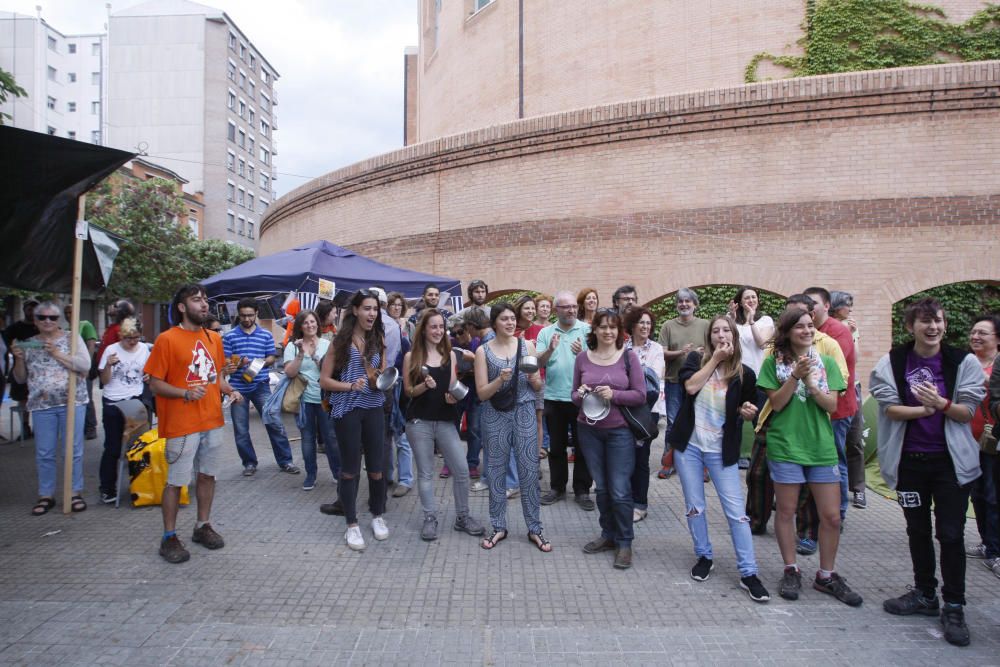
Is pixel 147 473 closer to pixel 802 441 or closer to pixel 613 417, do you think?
pixel 613 417

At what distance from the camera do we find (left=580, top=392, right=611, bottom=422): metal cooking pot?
15.4 ft

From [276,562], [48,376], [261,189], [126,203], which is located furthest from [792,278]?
[261,189]

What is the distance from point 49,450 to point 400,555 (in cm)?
356

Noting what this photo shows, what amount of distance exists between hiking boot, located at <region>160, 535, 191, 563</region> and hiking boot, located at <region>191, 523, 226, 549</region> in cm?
21

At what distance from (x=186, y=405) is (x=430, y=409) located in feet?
5.95

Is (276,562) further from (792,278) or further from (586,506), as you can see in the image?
(792,278)

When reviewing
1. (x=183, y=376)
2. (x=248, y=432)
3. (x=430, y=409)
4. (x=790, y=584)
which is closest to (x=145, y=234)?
(x=248, y=432)

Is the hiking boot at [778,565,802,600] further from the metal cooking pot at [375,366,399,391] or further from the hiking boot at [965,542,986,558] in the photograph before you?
the metal cooking pot at [375,366,399,391]

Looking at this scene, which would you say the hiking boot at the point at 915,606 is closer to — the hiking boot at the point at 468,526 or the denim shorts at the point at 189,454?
the hiking boot at the point at 468,526

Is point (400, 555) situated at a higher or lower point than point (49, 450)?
lower

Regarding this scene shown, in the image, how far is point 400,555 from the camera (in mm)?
4934

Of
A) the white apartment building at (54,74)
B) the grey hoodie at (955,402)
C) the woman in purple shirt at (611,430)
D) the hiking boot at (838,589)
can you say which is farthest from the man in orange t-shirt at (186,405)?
the white apartment building at (54,74)

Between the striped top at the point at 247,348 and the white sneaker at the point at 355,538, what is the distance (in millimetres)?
3023

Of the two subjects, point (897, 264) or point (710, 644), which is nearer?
point (710, 644)
